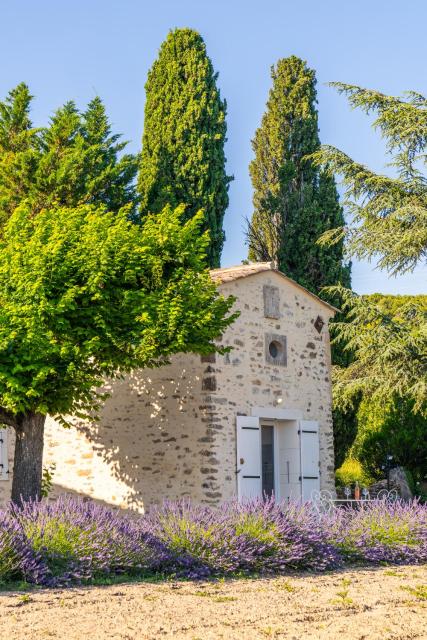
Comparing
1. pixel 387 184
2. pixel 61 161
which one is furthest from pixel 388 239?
pixel 61 161

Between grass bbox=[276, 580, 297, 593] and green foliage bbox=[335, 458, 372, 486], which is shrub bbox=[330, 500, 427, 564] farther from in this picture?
green foliage bbox=[335, 458, 372, 486]

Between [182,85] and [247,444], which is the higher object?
[182,85]

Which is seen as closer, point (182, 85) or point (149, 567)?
point (149, 567)

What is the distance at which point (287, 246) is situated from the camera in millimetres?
20734

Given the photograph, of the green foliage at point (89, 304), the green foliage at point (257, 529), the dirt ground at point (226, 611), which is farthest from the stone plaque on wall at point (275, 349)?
the dirt ground at point (226, 611)

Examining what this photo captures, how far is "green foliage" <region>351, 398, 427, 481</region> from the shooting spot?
20.7m

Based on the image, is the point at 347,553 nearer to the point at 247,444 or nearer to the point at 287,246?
the point at 247,444

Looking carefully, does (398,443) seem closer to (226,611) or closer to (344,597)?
(344,597)

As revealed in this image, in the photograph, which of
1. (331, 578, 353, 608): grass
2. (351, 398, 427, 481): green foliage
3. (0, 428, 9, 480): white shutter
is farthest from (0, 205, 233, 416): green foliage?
(351, 398, 427, 481): green foliage

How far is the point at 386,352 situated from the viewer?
15.9m

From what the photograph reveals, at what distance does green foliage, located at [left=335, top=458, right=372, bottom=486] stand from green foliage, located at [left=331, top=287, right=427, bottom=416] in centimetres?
467

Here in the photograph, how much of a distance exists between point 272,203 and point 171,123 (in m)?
3.12

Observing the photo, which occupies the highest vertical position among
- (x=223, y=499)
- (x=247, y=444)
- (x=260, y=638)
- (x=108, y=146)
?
(x=108, y=146)

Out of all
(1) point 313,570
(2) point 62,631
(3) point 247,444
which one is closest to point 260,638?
(2) point 62,631
